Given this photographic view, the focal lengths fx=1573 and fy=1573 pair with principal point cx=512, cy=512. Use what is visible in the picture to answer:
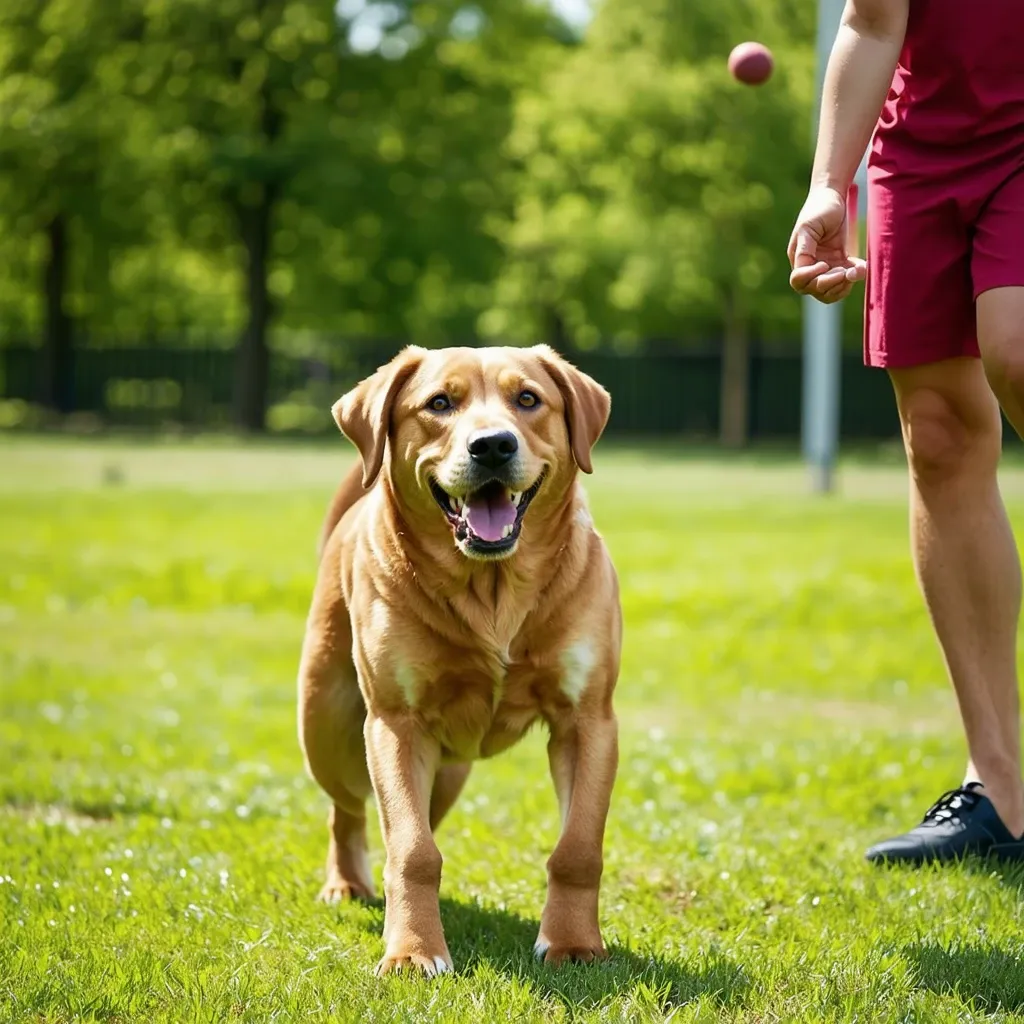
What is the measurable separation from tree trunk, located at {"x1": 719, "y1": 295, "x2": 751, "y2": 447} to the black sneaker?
29.7 meters

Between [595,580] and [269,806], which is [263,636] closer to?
[269,806]

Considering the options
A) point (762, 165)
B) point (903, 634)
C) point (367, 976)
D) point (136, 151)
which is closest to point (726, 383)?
point (762, 165)

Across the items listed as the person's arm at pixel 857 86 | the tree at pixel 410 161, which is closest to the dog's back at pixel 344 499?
the person's arm at pixel 857 86

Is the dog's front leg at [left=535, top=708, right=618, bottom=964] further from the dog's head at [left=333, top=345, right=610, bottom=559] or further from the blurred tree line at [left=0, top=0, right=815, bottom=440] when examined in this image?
the blurred tree line at [left=0, top=0, right=815, bottom=440]

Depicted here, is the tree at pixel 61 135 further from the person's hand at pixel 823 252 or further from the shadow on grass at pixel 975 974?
the shadow on grass at pixel 975 974

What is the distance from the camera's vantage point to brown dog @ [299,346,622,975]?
384 cm

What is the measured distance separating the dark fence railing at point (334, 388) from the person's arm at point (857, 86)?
30.1 meters

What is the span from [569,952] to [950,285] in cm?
208

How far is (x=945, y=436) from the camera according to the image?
4594 millimetres

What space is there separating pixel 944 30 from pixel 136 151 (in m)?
35.1

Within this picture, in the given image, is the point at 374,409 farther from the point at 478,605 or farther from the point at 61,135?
the point at 61,135

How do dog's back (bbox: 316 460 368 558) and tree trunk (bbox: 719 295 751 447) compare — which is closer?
dog's back (bbox: 316 460 368 558)

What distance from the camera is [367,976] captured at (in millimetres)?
3625

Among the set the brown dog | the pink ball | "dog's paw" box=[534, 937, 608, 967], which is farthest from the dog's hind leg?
the pink ball
